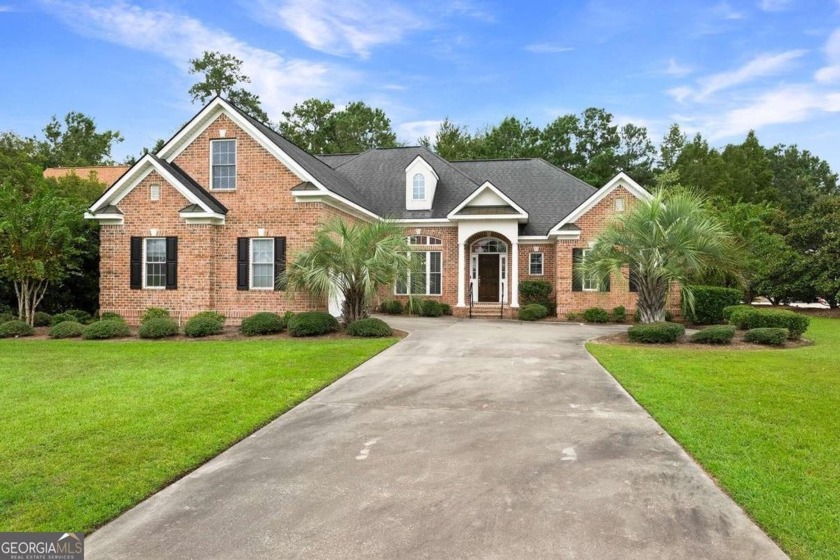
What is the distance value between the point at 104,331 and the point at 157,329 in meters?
1.48

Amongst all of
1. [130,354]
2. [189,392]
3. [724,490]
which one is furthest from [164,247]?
[724,490]

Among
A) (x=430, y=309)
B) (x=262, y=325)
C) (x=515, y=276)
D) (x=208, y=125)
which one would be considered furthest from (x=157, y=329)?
(x=515, y=276)

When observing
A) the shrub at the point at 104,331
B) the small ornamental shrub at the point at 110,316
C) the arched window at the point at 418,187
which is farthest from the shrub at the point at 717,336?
the small ornamental shrub at the point at 110,316

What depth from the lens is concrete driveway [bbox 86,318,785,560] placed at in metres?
3.46

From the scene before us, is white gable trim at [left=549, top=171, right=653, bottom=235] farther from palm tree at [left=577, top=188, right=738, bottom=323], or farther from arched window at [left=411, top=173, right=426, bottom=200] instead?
arched window at [left=411, top=173, right=426, bottom=200]

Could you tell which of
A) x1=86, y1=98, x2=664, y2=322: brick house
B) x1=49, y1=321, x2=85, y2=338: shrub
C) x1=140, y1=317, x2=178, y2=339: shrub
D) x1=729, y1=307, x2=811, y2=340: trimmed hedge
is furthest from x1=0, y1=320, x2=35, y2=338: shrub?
x1=729, y1=307, x2=811, y2=340: trimmed hedge

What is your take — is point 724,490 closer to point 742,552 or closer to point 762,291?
point 742,552

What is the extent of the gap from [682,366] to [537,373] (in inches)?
120

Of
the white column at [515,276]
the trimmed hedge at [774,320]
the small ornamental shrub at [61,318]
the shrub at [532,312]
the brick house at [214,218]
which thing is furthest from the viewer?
the white column at [515,276]

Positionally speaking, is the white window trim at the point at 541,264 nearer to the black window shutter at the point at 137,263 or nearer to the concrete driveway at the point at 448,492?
the concrete driveway at the point at 448,492

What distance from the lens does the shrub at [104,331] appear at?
45.6 ft

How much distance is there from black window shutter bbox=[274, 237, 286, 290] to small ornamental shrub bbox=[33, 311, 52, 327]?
24.6ft

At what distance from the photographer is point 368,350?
38.0ft

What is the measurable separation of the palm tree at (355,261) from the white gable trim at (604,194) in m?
8.24
